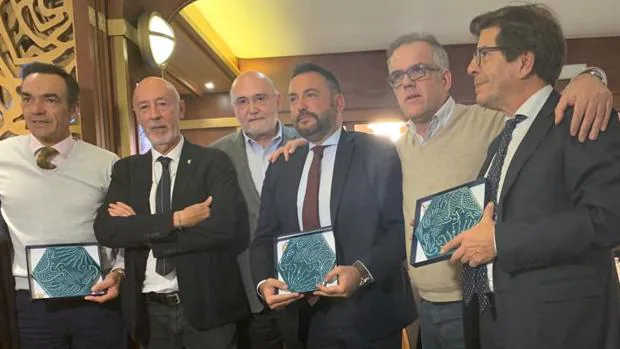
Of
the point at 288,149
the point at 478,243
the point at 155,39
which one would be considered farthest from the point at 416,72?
the point at 155,39

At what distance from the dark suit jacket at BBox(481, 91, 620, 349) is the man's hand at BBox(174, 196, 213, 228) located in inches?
36.0

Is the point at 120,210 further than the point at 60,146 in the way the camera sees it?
No

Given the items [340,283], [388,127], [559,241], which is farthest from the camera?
[388,127]

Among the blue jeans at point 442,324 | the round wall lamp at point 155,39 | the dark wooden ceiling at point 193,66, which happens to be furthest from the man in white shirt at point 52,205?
the dark wooden ceiling at point 193,66

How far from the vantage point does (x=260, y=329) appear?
2.20 meters

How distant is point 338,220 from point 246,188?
0.46 meters

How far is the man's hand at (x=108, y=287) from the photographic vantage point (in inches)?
77.4

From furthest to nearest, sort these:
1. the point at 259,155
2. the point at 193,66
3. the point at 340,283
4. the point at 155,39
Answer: the point at 193,66, the point at 155,39, the point at 259,155, the point at 340,283

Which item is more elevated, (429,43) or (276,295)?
(429,43)

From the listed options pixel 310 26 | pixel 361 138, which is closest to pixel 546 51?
pixel 361 138

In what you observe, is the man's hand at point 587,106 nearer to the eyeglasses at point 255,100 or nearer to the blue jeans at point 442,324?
the blue jeans at point 442,324

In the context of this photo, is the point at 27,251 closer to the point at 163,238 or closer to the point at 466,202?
the point at 163,238

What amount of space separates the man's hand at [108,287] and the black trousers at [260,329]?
0.46 metres

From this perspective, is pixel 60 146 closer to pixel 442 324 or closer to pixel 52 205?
pixel 52 205
